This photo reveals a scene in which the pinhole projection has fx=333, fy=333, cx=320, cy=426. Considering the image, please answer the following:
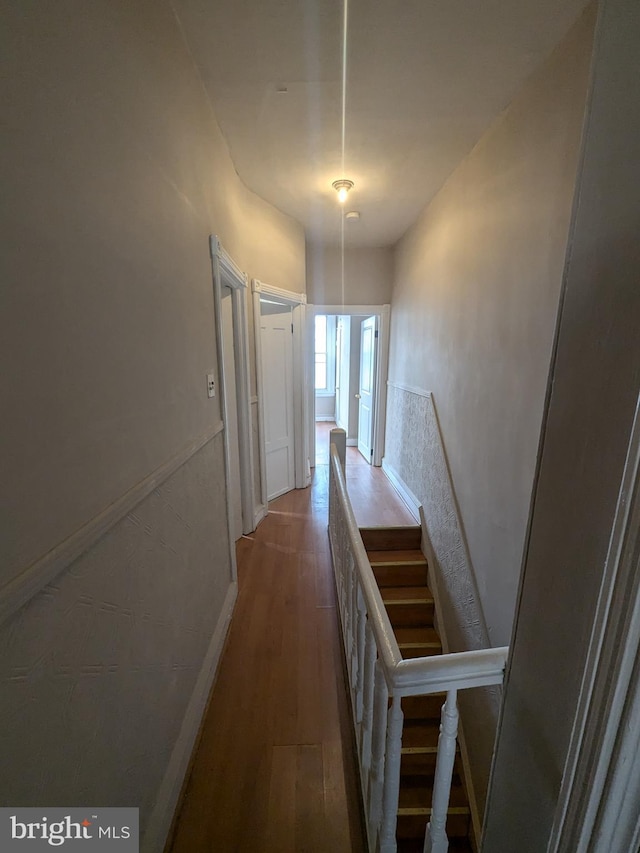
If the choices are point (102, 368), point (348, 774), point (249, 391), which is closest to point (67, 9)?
point (102, 368)

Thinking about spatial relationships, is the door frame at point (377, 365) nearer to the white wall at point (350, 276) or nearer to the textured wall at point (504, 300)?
the white wall at point (350, 276)

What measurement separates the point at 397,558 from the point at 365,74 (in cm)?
296

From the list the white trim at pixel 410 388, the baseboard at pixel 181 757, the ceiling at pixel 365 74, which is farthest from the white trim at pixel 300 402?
the baseboard at pixel 181 757

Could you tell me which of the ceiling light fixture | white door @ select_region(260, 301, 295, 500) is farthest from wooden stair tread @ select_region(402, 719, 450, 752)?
the ceiling light fixture

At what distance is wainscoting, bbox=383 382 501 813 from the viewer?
5.65 feet

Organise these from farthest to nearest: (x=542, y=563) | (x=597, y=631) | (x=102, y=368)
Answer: (x=102, y=368), (x=542, y=563), (x=597, y=631)

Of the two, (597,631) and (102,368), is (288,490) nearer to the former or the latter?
(102,368)

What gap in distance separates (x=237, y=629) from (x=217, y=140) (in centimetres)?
268

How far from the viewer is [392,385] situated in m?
3.86

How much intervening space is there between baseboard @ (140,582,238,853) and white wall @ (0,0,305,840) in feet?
0.19

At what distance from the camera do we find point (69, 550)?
0.65m

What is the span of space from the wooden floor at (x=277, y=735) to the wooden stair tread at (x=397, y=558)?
49cm

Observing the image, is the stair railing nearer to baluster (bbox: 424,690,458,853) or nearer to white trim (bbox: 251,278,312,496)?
baluster (bbox: 424,690,458,853)

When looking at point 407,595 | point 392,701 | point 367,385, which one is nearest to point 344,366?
point 367,385
